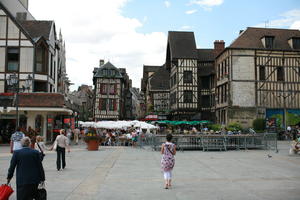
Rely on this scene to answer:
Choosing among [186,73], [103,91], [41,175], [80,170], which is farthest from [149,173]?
[103,91]

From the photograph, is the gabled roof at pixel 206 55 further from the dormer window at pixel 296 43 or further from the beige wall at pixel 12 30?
the beige wall at pixel 12 30

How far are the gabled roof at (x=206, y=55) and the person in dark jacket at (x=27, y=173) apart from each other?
36.0 metres

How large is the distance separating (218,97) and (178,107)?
198 inches

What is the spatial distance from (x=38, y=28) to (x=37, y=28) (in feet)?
0.28

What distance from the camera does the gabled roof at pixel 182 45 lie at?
A: 1490 inches

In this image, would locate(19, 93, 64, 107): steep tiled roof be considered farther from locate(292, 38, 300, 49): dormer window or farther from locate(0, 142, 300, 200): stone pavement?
locate(292, 38, 300, 49): dormer window

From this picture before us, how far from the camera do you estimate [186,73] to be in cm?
3778

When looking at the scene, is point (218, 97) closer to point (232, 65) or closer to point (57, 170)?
point (232, 65)

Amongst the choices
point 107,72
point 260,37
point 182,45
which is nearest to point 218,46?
point 182,45

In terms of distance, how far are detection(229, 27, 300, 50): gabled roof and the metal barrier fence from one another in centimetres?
1414

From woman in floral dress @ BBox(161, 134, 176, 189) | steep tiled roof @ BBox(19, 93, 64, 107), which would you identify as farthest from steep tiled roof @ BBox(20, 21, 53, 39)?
woman in floral dress @ BBox(161, 134, 176, 189)

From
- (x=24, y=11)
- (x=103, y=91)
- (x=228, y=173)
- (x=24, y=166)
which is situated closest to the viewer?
(x=24, y=166)

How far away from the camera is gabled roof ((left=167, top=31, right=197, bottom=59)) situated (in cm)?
3784

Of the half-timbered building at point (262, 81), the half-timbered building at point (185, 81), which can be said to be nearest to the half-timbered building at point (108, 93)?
the half-timbered building at point (185, 81)
